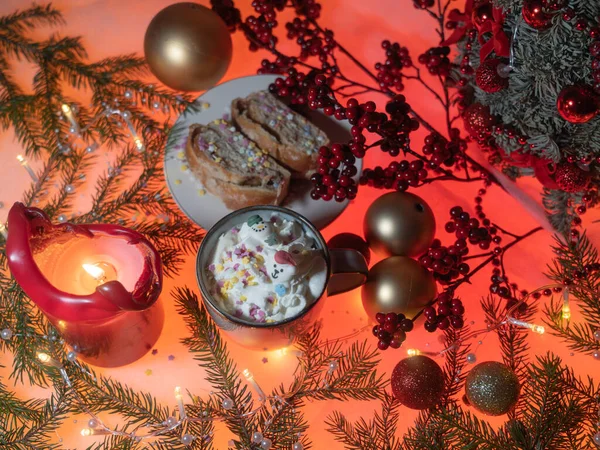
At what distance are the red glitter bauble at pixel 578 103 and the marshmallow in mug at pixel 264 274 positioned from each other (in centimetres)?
48

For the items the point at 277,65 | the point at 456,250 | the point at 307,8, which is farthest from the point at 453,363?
the point at 307,8

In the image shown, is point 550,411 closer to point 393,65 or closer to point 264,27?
point 393,65

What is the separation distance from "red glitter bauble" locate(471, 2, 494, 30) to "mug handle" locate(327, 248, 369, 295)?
492mm

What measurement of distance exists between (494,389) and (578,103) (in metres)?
0.51

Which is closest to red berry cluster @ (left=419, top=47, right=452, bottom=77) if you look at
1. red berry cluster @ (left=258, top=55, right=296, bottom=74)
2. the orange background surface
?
the orange background surface

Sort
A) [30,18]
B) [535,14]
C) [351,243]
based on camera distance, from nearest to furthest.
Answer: [535,14]
[351,243]
[30,18]

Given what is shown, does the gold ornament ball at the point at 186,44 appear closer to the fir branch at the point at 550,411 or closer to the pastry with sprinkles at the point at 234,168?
the pastry with sprinkles at the point at 234,168

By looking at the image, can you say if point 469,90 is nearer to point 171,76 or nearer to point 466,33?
point 466,33

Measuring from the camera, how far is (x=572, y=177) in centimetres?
108

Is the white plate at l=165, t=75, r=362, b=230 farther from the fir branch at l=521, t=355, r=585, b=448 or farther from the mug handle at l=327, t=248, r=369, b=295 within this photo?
the fir branch at l=521, t=355, r=585, b=448

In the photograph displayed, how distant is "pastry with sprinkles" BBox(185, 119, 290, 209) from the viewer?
1.20 m

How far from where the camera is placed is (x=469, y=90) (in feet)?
4.12

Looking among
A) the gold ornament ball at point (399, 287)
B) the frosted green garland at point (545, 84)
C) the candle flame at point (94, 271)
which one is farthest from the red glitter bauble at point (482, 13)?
the candle flame at point (94, 271)

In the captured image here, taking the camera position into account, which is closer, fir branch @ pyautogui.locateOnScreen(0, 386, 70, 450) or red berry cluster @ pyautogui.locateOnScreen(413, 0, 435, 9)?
fir branch @ pyautogui.locateOnScreen(0, 386, 70, 450)
